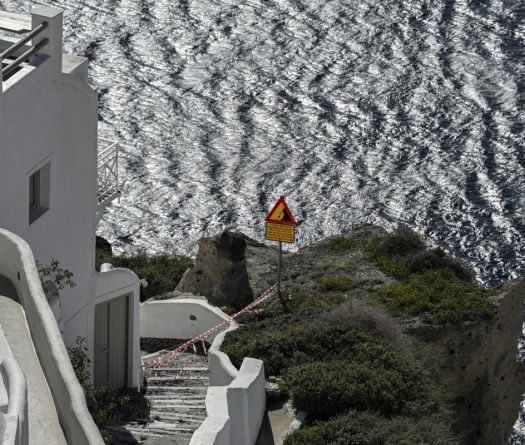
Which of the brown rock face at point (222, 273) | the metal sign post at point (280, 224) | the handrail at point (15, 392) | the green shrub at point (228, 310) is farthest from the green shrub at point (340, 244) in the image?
the handrail at point (15, 392)

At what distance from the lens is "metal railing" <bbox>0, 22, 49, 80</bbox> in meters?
26.1

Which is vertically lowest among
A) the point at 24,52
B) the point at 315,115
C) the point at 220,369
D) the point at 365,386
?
the point at 365,386

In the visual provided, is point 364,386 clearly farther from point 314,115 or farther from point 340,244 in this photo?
point 314,115

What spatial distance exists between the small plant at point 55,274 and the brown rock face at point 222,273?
32.8 feet

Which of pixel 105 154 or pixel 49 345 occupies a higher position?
pixel 105 154

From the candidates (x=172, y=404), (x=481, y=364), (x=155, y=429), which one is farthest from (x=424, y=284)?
(x=155, y=429)

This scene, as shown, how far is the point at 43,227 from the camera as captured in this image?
2812 centimetres

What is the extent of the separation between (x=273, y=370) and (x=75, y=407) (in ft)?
41.3

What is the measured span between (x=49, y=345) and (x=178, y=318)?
17919 mm

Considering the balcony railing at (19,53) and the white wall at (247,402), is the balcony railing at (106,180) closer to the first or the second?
the balcony railing at (19,53)

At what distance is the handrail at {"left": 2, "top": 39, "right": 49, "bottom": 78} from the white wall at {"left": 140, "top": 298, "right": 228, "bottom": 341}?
10451 millimetres

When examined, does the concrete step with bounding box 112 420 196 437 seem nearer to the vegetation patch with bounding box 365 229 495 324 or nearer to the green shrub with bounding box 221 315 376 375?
the green shrub with bounding box 221 315 376 375

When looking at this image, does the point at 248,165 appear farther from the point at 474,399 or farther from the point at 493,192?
the point at 474,399

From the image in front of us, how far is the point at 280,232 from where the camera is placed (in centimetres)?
3534
